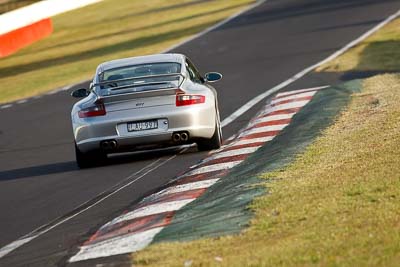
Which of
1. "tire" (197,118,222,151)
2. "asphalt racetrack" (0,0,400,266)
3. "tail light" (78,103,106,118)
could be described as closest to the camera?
"asphalt racetrack" (0,0,400,266)

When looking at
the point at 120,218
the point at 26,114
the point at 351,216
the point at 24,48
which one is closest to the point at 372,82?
the point at 26,114

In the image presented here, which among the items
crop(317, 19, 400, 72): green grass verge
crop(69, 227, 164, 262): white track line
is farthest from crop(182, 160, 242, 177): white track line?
crop(317, 19, 400, 72): green grass verge

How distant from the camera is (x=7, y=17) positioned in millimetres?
38344

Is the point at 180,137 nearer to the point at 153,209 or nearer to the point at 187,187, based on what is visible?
the point at 187,187

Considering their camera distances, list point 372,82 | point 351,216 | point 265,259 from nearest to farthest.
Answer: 1. point 265,259
2. point 351,216
3. point 372,82

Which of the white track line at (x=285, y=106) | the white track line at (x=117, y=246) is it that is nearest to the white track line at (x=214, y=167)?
the white track line at (x=117, y=246)

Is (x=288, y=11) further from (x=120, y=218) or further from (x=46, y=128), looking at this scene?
(x=120, y=218)

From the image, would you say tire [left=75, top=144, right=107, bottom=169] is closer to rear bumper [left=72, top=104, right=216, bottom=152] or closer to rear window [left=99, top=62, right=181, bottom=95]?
rear bumper [left=72, top=104, right=216, bottom=152]

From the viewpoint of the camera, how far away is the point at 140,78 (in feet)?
50.2

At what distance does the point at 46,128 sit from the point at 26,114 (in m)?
3.04

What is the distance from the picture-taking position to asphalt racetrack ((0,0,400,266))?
1095cm

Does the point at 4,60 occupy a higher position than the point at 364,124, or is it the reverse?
the point at 364,124

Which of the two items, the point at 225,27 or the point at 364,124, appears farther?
the point at 225,27

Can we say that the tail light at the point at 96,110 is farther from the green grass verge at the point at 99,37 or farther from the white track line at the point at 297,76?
the green grass verge at the point at 99,37
